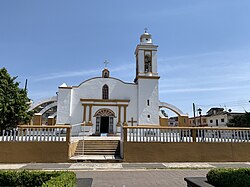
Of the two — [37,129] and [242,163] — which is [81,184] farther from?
[242,163]

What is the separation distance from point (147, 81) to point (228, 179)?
69.5 feet

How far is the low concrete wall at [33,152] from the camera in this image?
31.2ft

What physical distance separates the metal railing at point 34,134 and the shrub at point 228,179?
24.0 ft

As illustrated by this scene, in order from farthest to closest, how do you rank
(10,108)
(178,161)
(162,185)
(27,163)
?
(10,108), (178,161), (27,163), (162,185)

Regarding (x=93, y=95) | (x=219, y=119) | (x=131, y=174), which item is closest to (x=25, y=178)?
(x=131, y=174)

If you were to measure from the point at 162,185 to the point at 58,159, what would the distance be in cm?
575

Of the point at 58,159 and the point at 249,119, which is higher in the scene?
the point at 249,119

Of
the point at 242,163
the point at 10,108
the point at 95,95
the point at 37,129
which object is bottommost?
the point at 242,163

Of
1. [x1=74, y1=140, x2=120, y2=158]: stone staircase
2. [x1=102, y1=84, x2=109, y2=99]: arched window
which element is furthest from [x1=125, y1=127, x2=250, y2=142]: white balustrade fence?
[x1=102, y1=84, x2=109, y2=99]: arched window

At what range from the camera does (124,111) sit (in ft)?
77.8

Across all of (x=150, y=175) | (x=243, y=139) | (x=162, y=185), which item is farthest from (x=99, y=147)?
(x=243, y=139)

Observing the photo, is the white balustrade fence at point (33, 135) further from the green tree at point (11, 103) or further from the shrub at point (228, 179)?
the shrub at point (228, 179)

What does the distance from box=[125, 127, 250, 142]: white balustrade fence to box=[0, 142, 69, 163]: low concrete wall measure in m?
3.35

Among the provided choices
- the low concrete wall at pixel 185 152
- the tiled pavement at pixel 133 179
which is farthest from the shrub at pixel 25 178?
the low concrete wall at pixel 185 152
